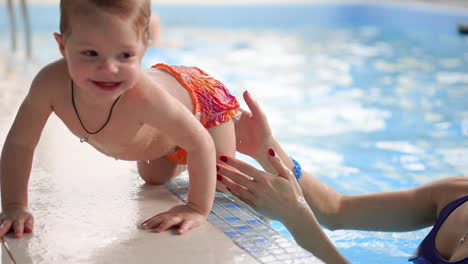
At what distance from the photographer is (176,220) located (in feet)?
7.26

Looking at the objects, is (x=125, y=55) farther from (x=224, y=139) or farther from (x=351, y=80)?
(x=351, y=80)

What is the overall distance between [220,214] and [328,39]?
8.70 meters

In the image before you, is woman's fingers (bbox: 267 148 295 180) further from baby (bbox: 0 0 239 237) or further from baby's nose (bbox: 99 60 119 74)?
A: baby's nose (bbox: 99 60 119 74)

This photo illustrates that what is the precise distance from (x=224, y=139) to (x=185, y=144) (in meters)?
0.46

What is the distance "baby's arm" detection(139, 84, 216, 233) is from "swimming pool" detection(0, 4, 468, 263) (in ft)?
2.02

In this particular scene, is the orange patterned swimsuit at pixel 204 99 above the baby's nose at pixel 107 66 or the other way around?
the other way around

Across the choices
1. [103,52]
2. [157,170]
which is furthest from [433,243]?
[103,52]

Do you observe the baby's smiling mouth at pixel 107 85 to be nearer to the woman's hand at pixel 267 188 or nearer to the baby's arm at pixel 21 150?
the baby's arm at pixel 21 150

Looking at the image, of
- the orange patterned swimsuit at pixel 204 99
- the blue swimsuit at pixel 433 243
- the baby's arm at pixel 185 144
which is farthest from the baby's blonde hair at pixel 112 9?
the blue swimsuit at pixel 433 243

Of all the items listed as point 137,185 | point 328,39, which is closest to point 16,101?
point 137,185

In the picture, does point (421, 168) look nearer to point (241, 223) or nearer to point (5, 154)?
point (241, 223)

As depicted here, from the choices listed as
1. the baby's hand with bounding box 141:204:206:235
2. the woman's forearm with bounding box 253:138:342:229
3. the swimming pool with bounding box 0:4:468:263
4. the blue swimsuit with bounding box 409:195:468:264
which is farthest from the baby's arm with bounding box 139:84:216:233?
the blue swimsuit with bounding box 409:195:468:264

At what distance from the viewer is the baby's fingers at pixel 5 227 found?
6.81 ft

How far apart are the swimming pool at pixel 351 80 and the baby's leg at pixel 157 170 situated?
574 mm
